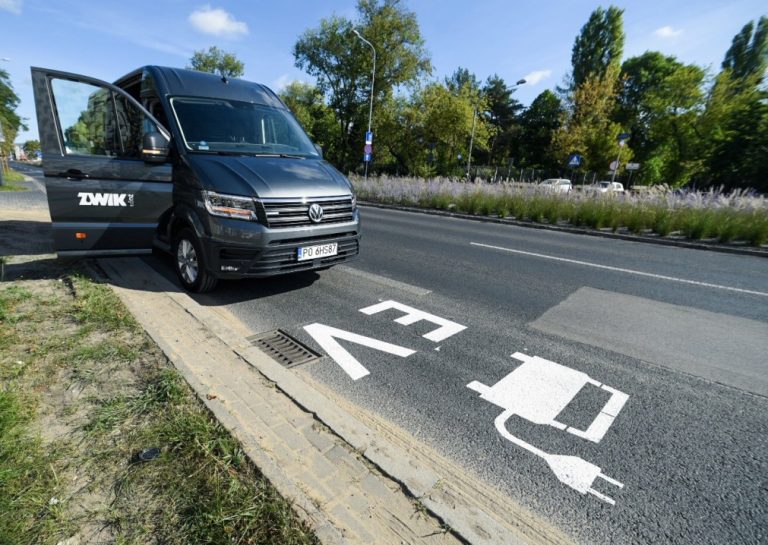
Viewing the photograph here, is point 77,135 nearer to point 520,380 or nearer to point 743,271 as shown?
point 520,380

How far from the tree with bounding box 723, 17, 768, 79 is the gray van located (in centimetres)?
5749

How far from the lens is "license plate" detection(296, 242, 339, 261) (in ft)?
13.4

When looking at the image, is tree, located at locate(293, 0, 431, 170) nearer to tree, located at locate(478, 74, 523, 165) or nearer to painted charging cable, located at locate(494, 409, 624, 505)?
tree, located at locate(478, 74, 523, 165)

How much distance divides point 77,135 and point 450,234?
8024 millimetres

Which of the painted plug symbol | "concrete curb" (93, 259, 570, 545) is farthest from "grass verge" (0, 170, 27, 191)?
the painted plug symbol

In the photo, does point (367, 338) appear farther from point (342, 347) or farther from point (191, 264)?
point (191, 264)

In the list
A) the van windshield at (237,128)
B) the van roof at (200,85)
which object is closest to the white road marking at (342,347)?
the van windshield at (237,128)

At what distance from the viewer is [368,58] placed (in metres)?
34.3

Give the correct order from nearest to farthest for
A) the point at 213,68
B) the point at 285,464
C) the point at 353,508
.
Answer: the point at 353,508 < the point at 285,464 < the point at 213,68

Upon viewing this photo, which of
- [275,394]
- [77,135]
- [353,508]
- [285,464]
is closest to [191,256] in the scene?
[77,135]

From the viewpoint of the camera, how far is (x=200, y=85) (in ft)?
16.2

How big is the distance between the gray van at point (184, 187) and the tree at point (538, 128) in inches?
2056

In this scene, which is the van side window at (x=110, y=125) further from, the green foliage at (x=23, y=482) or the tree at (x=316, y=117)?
the tree at (x=316, y=117)

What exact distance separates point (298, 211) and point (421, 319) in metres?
1.82
